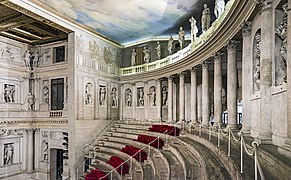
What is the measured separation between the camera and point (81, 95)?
2147 cm

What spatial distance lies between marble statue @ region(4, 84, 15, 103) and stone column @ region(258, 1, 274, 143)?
821 inches

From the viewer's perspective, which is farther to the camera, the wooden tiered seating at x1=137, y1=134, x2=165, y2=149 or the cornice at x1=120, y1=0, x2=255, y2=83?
the wooden tiered seating at x1=137, y1=134, x2=165, y2=149

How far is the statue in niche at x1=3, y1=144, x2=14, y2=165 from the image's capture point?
69.9ft

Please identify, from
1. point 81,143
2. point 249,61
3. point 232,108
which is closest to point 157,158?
point 232,108

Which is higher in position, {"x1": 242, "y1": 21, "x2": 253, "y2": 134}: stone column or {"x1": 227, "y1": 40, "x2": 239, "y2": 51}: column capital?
{"x1": 227, "y1": 40, "x2": 239, "y2": 51}: column capital

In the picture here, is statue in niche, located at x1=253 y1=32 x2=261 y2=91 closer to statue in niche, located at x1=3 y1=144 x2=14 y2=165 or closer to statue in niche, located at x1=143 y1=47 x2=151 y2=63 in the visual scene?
statue in niche, located at x1=143 y1=47 x2=151 y2=63

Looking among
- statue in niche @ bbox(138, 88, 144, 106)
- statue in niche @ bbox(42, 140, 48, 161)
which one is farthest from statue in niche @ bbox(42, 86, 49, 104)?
statue in niche @ bbox(138, 88, 144, 106)

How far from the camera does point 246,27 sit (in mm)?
9859

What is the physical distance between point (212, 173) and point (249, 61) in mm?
5558

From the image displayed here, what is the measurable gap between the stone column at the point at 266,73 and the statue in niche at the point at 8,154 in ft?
68.3

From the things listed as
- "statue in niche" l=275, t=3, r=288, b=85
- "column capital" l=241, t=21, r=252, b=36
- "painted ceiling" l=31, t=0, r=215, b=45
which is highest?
"painted ceiling" l=31, t=0, r=215, b=45

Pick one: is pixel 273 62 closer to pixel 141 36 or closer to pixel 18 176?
pixel 141 36

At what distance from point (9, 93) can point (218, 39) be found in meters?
18.4

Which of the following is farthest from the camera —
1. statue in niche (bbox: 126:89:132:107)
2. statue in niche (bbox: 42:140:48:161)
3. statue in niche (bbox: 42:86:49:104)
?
statue in niche (bbox: 126:89:132:107)
